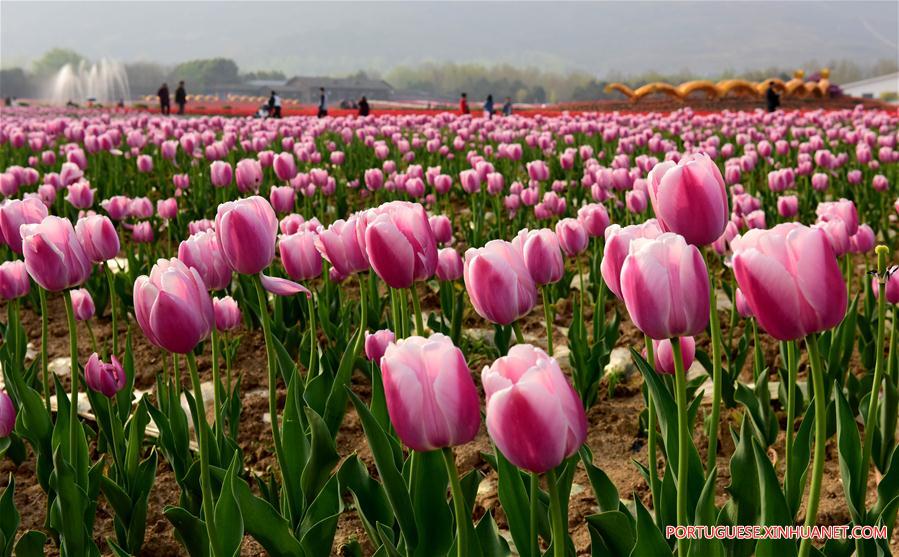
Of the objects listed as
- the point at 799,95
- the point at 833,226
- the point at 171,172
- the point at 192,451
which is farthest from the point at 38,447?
the point at 799,95

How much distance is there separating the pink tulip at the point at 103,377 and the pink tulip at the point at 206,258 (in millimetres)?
460

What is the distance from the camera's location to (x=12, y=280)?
9.57 ft

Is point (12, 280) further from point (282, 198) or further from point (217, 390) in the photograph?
point (282, 198)

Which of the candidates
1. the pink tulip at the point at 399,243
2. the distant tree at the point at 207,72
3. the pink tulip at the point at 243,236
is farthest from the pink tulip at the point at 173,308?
the distant tree at the point at 207,72

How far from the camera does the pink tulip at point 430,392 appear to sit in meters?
1.21

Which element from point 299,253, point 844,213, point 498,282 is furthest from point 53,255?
point 844,213

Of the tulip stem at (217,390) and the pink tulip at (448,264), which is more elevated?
the pink tulip at (448,264)

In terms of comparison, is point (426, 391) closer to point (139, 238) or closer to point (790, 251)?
point (790, 251)

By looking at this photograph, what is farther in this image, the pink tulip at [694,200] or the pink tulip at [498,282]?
the pink tulip at [498,282]

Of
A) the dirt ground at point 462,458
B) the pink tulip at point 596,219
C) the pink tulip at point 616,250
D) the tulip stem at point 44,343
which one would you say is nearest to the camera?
the pink tulip at point 616,250

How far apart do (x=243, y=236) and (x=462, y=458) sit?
131cm

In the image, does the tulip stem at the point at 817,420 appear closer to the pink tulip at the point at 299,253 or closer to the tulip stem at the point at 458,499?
the tulip stem at the point at 458,499

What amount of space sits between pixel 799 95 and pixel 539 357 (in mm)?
35656

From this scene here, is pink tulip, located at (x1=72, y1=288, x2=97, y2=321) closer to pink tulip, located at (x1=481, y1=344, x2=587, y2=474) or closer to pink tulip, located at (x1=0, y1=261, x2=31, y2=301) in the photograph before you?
pink tulip, located at (x1=0, y1=261, x2=31, y2=301)
